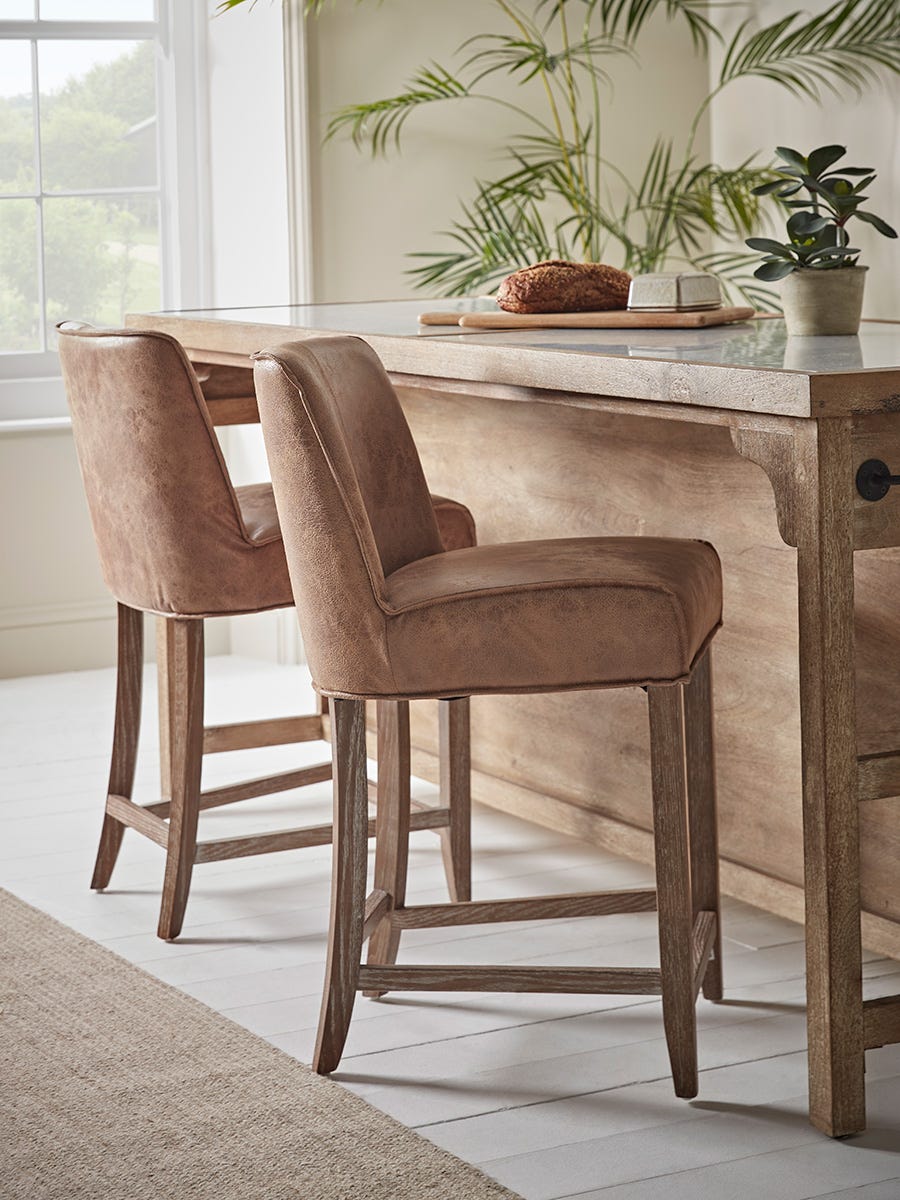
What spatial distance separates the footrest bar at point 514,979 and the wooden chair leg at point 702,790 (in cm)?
27

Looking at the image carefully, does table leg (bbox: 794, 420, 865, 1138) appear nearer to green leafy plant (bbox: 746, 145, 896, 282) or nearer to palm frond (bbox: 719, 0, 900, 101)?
green leafy plant (bbox: 746, 145, 896, 282)

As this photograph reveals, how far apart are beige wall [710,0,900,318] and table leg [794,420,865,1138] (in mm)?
2880

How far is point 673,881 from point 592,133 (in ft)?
11.5

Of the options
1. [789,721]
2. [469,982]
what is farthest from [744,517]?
[469,982]

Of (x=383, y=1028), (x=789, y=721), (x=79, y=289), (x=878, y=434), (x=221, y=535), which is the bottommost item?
(x=383, y=1028)

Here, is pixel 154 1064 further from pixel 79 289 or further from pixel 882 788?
Result: pixel 79 289

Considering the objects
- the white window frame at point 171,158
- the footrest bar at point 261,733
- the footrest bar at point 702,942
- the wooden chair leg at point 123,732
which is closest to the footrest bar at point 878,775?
the footrest bar at point 702,942

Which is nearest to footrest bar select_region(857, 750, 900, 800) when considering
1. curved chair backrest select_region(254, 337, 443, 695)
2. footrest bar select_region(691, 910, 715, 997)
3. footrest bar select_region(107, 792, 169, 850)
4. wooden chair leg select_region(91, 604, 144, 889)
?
footrest bar select_region(691, 910, 715, 997)

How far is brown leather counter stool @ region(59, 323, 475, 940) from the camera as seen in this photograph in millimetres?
2646

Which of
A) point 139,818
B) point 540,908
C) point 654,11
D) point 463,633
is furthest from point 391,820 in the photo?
point 654,11

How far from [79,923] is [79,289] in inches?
103

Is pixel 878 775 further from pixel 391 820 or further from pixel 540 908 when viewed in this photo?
pixel 391 820

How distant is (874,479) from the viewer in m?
1.95

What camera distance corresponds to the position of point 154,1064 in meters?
2.26
